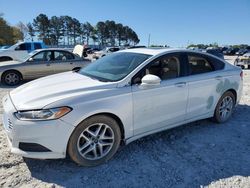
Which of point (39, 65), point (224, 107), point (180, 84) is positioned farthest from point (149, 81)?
point (39, 65)

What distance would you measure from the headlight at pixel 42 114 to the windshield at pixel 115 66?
95cm

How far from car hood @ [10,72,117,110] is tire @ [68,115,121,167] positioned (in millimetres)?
413

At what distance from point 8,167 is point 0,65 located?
7570 mm

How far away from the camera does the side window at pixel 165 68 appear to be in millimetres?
3890

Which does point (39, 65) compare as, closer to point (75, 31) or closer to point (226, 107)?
point (226, 107)

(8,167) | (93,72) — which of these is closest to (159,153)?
(93,72)

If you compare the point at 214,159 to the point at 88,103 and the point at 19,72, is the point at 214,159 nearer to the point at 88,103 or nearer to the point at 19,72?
the point at 88,103

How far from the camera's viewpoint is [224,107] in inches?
199

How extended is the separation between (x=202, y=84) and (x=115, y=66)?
1563mm

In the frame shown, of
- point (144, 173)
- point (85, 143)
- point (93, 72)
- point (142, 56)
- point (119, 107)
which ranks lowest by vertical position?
point (144, 173)

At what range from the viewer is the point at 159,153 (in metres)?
3.79

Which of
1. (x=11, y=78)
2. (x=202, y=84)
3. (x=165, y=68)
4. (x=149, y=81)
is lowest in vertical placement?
(x=11, y=78)

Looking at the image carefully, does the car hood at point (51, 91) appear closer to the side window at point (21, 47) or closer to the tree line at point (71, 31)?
A: the side window at point (21, 47)

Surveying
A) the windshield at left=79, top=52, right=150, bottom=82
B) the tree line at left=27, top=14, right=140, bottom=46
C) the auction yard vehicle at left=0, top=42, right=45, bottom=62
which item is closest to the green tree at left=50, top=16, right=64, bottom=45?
the tree line at left=27, top=14, right=140, bottom=46
